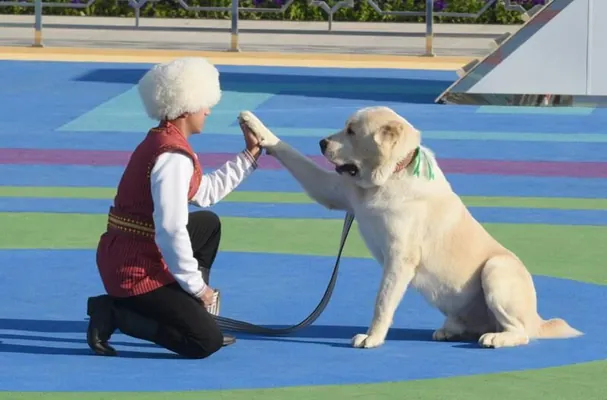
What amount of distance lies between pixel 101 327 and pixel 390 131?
5.17 ft

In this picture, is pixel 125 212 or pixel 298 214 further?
pixel 298 214

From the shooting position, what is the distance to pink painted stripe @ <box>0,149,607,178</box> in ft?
44.0

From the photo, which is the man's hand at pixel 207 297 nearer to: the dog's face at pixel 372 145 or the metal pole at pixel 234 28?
the dog's face at pixel 372 145

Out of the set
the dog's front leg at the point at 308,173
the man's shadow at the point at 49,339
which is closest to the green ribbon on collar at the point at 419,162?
the dog's front leg at the point at 308,173

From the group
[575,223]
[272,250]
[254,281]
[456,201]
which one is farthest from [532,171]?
[456,201]

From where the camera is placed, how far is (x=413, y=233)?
7160 millimetres

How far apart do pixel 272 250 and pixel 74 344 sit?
268 cm

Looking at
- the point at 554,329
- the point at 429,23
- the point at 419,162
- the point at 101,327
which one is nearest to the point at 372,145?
the point at 419,162

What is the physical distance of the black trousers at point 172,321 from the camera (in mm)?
7016

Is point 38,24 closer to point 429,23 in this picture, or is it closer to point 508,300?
point 429,23

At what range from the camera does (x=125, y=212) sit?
7.09 meters

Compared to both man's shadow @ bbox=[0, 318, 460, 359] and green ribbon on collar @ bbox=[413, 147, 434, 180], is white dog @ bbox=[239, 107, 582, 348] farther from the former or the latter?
man's shadow @ bbox=[0, 318, 460, 359]

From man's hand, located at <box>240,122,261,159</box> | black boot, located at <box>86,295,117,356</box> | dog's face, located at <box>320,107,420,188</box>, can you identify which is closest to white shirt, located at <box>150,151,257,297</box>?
black boot, located at <box>86,295,117,356</box>

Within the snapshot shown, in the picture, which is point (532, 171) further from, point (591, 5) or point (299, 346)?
point (299, 346)
